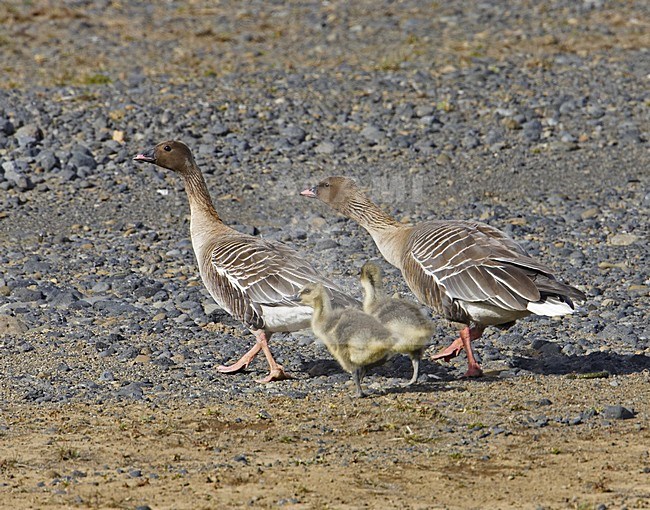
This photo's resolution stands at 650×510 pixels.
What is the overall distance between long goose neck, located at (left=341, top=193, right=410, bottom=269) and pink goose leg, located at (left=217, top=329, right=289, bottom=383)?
140cm

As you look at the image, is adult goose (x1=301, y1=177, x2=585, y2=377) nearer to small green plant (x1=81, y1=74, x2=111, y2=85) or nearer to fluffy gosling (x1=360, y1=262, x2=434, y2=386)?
fluffy gosling (x1=360, y1=262, x2=434, y2=386)

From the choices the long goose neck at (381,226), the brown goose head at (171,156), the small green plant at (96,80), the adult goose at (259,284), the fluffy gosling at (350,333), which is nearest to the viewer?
the fluffy gosling at (350,333)

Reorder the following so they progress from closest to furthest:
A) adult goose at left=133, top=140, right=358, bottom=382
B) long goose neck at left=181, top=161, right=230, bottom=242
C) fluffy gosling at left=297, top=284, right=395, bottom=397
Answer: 1. fluffy gosling at left=297, top=284, right=395, bottom=397
2. adult goose at left=133, top=140, right=358, bottom=382
3. long goose neck at left=181, top=161, right=230, bottom=242

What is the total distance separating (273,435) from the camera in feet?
21.2

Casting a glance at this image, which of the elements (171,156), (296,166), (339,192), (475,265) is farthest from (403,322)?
(296,166)

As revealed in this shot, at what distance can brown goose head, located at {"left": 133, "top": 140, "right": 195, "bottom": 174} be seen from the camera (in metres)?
9.62

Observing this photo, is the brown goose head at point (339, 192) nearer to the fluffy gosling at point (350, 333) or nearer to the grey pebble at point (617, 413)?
the fluffy gosling at point (350, 333)

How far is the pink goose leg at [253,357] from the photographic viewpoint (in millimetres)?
7750

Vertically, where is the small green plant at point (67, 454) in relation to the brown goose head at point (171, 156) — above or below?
below

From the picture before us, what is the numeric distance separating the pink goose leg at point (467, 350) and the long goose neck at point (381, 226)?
2.81 feet

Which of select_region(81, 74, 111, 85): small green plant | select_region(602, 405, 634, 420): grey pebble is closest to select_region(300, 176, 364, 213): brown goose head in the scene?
select_region(602, 405, 634, 420): grey pebble

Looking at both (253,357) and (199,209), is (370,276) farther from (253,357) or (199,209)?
(199,209)

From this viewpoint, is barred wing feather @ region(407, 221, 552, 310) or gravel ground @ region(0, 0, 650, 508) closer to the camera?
barred wing feather @ region(407, 221, 552, 310)

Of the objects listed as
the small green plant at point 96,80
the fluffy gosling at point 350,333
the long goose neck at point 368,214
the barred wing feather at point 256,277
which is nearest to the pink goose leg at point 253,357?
the barred wing feather at point 256,277
